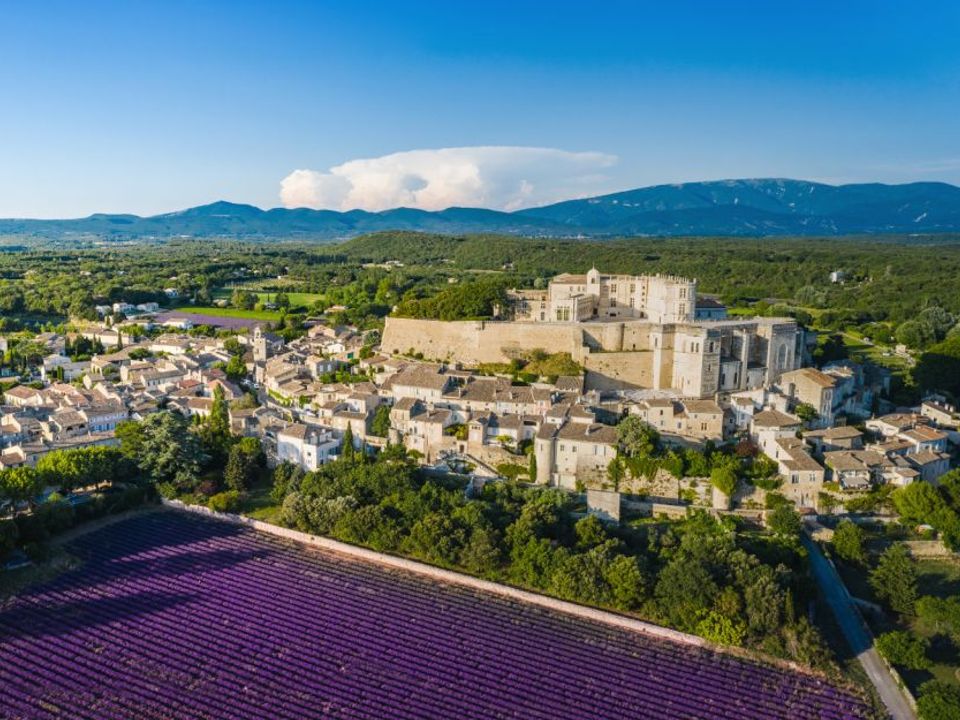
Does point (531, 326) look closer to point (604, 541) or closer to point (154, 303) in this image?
point (604, 541)

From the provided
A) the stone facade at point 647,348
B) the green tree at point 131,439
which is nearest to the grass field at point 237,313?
the stone facade at point 647,348

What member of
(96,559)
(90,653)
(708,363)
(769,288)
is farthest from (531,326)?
(769,288)

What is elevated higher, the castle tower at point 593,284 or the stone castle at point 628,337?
the castle tower at point 593,284

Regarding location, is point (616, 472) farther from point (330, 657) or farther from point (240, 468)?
point (240, 468)

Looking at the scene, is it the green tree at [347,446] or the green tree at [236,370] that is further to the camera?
the green tree at [236,370]

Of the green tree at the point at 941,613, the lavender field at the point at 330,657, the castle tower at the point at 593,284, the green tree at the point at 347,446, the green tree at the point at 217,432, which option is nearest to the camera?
the lavender field at the point at 330,657

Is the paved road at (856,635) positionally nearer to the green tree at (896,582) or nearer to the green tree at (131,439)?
the green tree at (896,582)
